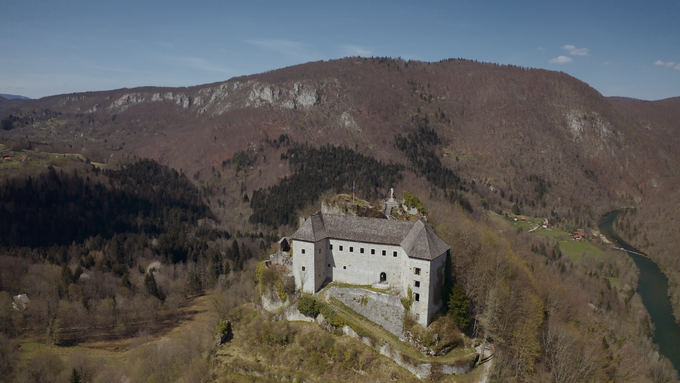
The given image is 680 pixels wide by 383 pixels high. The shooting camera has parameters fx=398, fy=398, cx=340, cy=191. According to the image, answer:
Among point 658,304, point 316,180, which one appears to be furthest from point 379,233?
point 316,180

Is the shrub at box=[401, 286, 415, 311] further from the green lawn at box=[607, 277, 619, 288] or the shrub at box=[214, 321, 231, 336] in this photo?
the green lawn at box=[607, 277, 619, 288]

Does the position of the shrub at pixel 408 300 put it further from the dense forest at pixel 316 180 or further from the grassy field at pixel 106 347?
the dense forest at pixel 316 180

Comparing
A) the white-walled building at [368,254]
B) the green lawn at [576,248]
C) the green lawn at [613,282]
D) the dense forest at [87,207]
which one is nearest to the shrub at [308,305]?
the white-walled building at [368,254]

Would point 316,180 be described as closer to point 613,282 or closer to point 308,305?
point 613,282

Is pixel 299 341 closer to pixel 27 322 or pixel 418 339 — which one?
pixel 418 339

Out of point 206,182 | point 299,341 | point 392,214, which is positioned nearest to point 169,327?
point 299,341
